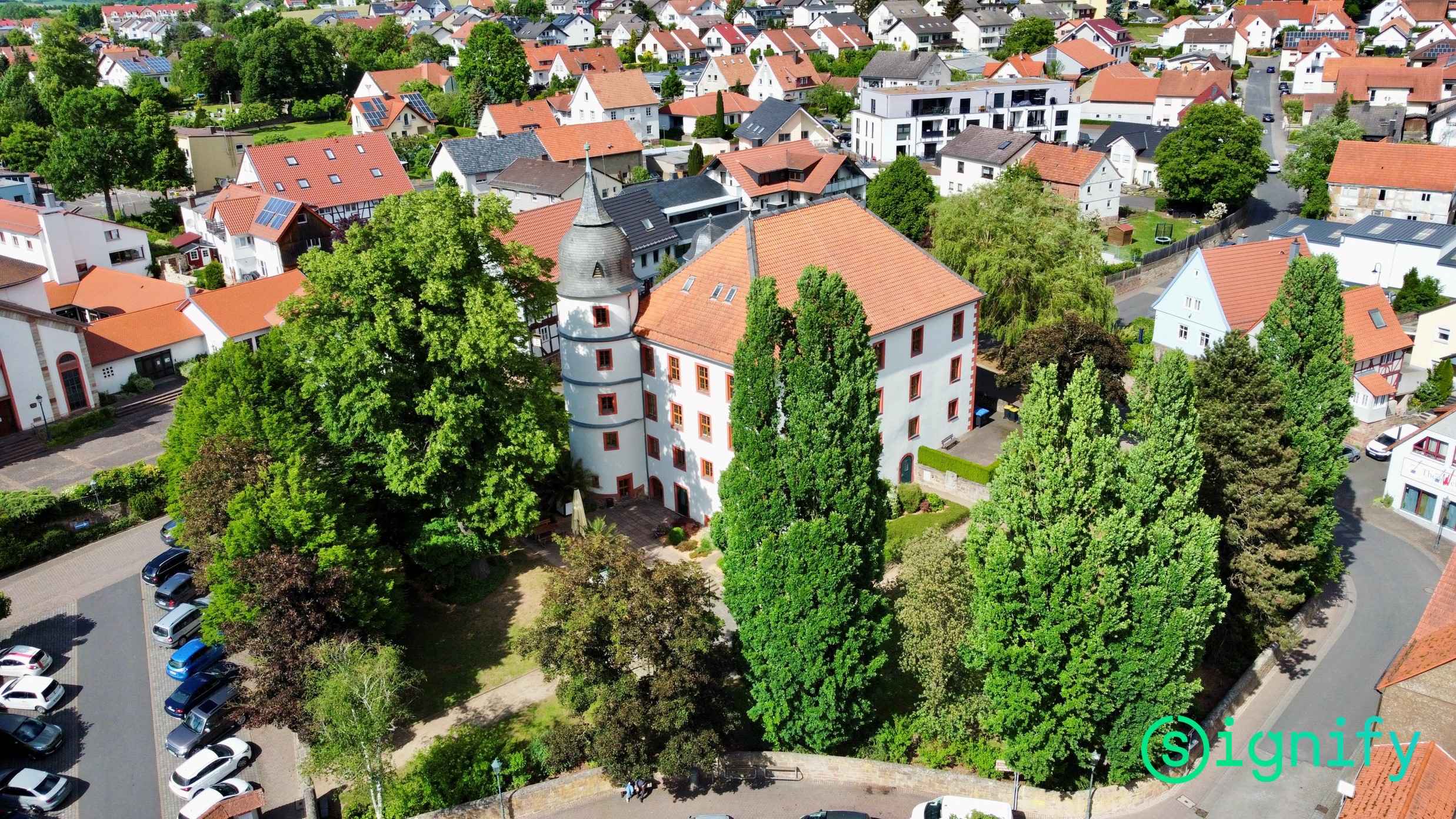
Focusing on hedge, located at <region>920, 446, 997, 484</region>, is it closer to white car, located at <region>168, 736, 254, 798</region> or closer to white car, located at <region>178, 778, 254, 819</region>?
white car, located at <region>168, 736, 254, 798</region>

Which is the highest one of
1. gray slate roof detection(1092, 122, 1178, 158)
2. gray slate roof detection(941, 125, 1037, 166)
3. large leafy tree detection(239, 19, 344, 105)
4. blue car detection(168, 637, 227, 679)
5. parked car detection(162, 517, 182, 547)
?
large leafy tree detection(239, 19, 344, 105)

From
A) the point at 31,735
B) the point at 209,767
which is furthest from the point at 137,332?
the point at 209,767

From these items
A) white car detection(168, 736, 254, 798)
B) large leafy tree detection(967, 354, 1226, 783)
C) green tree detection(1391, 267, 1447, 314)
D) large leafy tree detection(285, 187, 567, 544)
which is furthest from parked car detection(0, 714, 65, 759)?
green tree detection(1391, 267, 1447, 314)

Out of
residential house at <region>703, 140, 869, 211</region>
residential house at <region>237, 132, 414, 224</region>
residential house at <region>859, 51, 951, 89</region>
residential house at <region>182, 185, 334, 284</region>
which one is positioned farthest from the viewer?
residential house at <region>859, 51, 951, 89</region>

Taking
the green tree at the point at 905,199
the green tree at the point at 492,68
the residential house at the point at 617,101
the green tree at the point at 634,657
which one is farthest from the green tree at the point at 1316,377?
the green tree at the point at 492,68

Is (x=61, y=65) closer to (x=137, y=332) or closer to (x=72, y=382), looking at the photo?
(x=137, y=332)

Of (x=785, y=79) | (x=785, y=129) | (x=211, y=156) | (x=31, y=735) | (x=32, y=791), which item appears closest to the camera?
(x=32, y=791)
